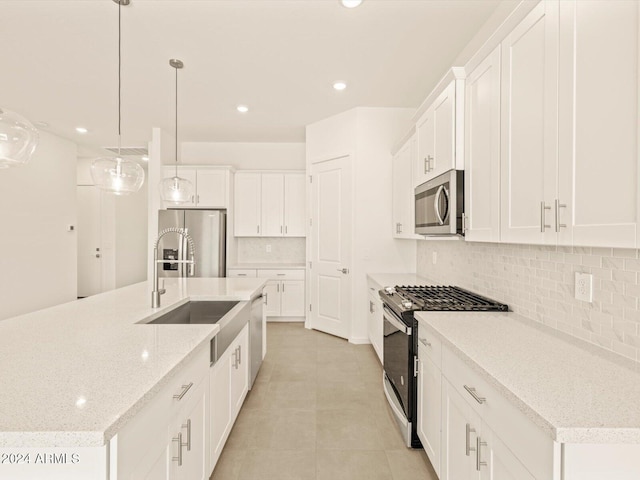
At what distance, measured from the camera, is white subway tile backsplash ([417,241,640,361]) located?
1341mm

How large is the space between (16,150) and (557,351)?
8.32 feet

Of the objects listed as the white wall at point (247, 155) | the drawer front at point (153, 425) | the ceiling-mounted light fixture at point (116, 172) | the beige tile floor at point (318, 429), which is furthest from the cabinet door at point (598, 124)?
the white wall at point (247, 155)

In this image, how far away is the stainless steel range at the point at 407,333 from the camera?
2.16 metres

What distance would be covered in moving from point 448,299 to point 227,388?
1522 millimetres

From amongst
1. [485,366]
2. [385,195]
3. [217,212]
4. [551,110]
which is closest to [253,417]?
[485,366]

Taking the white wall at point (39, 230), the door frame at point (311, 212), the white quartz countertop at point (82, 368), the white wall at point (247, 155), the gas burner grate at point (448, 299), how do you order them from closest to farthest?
the white quartz countertop at point (82, 368) → the gas burner grate at point (448, 299) → the door frame at point (311, 212) → the white wall at point (39, 230) → the white wall at point (247, 155)

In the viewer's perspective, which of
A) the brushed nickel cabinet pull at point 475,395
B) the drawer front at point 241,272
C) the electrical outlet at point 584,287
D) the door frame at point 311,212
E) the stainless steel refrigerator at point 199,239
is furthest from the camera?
the drawer front at point 241,272

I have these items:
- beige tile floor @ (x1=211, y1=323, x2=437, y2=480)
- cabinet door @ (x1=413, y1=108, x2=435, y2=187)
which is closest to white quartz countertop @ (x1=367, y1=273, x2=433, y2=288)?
beige tile floor @ (x1=211, y1=323, x2=437, y2=480)

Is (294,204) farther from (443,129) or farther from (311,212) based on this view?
(443,129)

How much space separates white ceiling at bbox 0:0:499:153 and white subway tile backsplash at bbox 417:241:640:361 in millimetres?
1744

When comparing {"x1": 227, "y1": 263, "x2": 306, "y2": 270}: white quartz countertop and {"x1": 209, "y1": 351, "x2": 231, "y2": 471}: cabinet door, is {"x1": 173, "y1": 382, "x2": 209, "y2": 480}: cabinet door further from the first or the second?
{"x1": 227, "y1": 263, "x2": 306, "y2": 270}: white quartz countertop

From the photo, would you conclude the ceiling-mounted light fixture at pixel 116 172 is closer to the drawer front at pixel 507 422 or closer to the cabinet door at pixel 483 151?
the cabinet door at pixel 483 151

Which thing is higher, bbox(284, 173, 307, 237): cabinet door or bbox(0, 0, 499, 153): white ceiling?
bbox(0, 0, 499, 153): white ceiling

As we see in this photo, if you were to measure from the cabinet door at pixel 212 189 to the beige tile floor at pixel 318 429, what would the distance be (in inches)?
106
